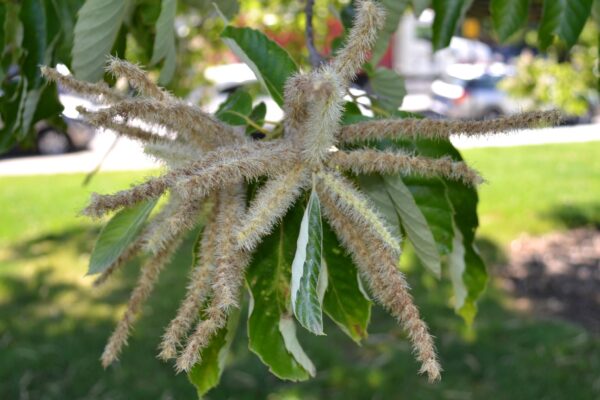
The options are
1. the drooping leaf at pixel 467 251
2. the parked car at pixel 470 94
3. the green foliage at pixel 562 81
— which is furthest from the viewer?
the parked car at pixel 470 94

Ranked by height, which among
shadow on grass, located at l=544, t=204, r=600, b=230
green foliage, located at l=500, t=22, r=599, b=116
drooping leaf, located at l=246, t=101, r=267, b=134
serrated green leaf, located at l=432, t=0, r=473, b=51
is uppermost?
serrated green leaf, located at l=432, t=0, r=473, b=51

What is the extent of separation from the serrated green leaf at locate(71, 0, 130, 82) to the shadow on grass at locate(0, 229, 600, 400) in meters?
3.00

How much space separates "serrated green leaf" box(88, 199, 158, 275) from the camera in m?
1.15

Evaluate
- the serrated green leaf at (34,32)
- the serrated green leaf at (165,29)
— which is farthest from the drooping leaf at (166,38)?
the serrated green leaf at (34,32)

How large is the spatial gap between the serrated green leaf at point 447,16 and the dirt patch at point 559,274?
393 centimetres

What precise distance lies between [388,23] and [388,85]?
142 millimetres

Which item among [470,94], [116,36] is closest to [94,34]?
[116,36]

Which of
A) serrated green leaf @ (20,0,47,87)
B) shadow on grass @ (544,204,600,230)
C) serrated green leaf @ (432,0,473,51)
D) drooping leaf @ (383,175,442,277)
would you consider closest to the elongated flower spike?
drooping leaf @ (383,175,442,277)

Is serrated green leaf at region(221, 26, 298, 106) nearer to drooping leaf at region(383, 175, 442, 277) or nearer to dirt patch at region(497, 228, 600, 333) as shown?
drooping leaf at region(383, 175, 442, 277)

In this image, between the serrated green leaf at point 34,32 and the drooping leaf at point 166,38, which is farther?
the serrated green leaf at point 34,32

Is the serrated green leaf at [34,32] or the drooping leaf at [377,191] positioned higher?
the serrated green leaf at [34,32]

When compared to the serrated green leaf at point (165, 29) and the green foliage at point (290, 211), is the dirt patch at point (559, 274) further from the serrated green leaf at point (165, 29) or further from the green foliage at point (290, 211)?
the serrated green leaf at point (165, 29)

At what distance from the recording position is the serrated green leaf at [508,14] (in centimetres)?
163

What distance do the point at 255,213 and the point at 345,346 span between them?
12.9ft
